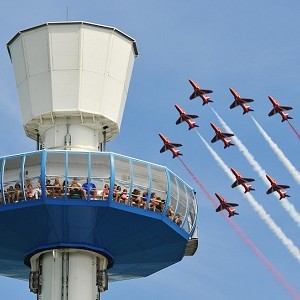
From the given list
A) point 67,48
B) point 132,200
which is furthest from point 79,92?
point 132,200

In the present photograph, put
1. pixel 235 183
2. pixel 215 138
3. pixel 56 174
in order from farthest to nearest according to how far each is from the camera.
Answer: pixel 215 138, pixel 235 183, pixel 56 174

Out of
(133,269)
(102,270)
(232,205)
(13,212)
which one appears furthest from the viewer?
(232,205)

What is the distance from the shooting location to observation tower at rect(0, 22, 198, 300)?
271ft

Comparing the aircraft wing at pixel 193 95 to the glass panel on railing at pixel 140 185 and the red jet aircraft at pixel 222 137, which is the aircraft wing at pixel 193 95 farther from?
the glass panel on railing at pixel 140 185

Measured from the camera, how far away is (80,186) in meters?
82.8

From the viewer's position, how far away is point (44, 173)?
272ft

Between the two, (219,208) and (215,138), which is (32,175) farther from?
(215,138)

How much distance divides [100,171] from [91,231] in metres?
4.42

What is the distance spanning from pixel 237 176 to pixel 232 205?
3.32m

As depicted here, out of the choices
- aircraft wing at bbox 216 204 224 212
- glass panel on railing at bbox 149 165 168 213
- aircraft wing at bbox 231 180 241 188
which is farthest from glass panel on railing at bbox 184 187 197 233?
aircraft wing at bbox 231 180 241 188

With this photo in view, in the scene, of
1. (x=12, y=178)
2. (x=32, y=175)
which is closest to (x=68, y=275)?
(x=32, y=175)

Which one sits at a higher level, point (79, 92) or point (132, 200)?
point (79, 92)

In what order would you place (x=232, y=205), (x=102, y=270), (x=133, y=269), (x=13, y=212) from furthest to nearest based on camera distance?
(x=232, y=205), (x=133, y=269), (x=102, y=270), (x=13, y=212)

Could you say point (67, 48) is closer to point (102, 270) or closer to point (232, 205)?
point (102, 270)
